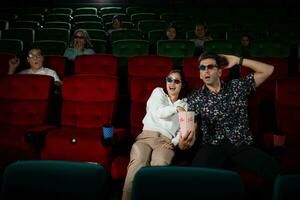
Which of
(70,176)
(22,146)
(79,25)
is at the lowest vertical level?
(22,146)

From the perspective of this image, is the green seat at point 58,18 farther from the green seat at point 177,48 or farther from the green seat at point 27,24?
the green seat at point 177,48

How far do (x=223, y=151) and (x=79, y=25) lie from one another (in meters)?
3.70

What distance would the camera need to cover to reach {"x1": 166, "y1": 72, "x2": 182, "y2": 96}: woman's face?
85.7 inches

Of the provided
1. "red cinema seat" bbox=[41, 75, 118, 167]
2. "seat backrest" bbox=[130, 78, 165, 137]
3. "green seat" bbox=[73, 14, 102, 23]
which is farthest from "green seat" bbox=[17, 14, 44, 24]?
"seat backrest" bbox=[130, 78, 165, 137]

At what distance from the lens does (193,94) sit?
2.13 meters

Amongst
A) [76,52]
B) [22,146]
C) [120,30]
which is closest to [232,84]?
[22,146]

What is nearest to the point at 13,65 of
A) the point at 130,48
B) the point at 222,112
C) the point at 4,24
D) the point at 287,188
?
the point at 130,48

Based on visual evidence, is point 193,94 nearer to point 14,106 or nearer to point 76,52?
point 14,106

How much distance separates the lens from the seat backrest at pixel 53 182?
1114mm

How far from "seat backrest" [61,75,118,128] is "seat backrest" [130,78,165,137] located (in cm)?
12

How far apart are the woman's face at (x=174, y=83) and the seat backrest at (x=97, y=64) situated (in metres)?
0.97

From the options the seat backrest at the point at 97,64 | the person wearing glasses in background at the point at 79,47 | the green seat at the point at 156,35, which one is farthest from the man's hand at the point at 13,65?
the green seat at the point at 156,35

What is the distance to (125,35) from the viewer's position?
4617 mm

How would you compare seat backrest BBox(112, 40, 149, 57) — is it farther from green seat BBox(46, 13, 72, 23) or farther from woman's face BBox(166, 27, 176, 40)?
green seat BBox(46, 13, 72, 23)
